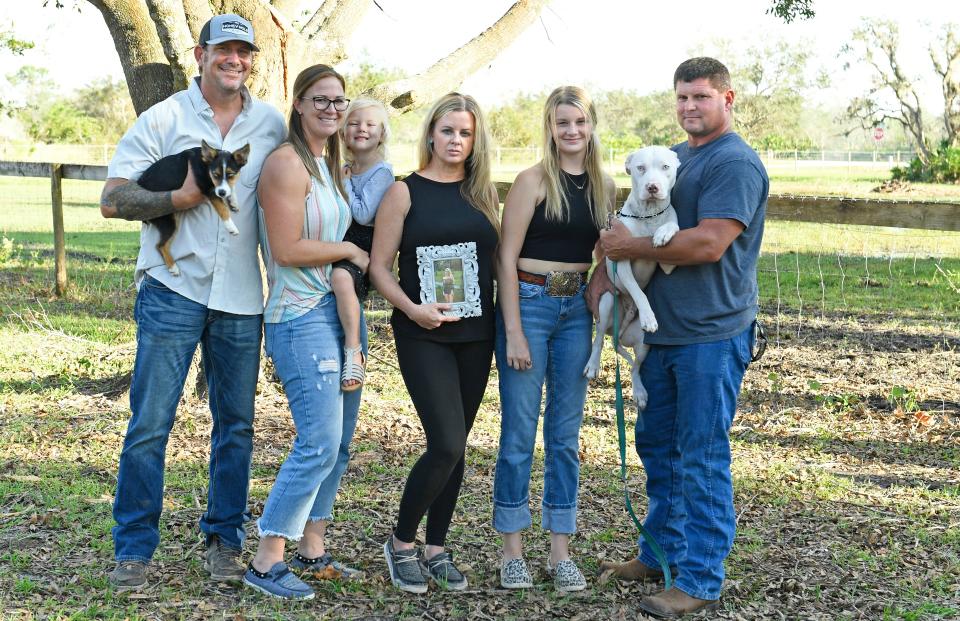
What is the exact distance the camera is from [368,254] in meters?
4.00

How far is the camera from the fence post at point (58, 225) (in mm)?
10332

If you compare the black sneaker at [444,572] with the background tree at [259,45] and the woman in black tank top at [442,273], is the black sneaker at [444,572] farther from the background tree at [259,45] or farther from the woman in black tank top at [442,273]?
the background tree at [259,45]

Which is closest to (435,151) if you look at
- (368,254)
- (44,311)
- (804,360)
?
(368,254)

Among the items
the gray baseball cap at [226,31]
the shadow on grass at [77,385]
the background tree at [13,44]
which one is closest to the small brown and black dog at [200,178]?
the gray baseball cap at [226,31]

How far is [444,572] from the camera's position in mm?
4137

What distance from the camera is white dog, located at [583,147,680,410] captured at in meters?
3.82

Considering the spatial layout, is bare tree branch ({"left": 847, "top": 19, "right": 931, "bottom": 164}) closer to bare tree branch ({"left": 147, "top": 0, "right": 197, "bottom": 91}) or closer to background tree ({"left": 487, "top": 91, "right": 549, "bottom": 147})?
background tree ({"left": 487, "top": 91, "right": 549, "bottom": 147})

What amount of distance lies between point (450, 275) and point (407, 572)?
1.34 meters

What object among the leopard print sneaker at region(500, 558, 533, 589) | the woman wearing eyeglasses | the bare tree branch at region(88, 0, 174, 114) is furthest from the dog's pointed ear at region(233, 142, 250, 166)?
the bare tree branch at region(88, 0, 174, 114)

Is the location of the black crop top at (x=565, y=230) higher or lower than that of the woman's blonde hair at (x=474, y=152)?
lower

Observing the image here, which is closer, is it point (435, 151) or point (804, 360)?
point (435, 151)

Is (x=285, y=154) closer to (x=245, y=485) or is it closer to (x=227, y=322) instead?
(x=227, y=322)

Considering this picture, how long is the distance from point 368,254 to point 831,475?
332cm

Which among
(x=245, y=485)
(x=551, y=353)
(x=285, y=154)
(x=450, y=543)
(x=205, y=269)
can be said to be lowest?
(x=450, y=543)
